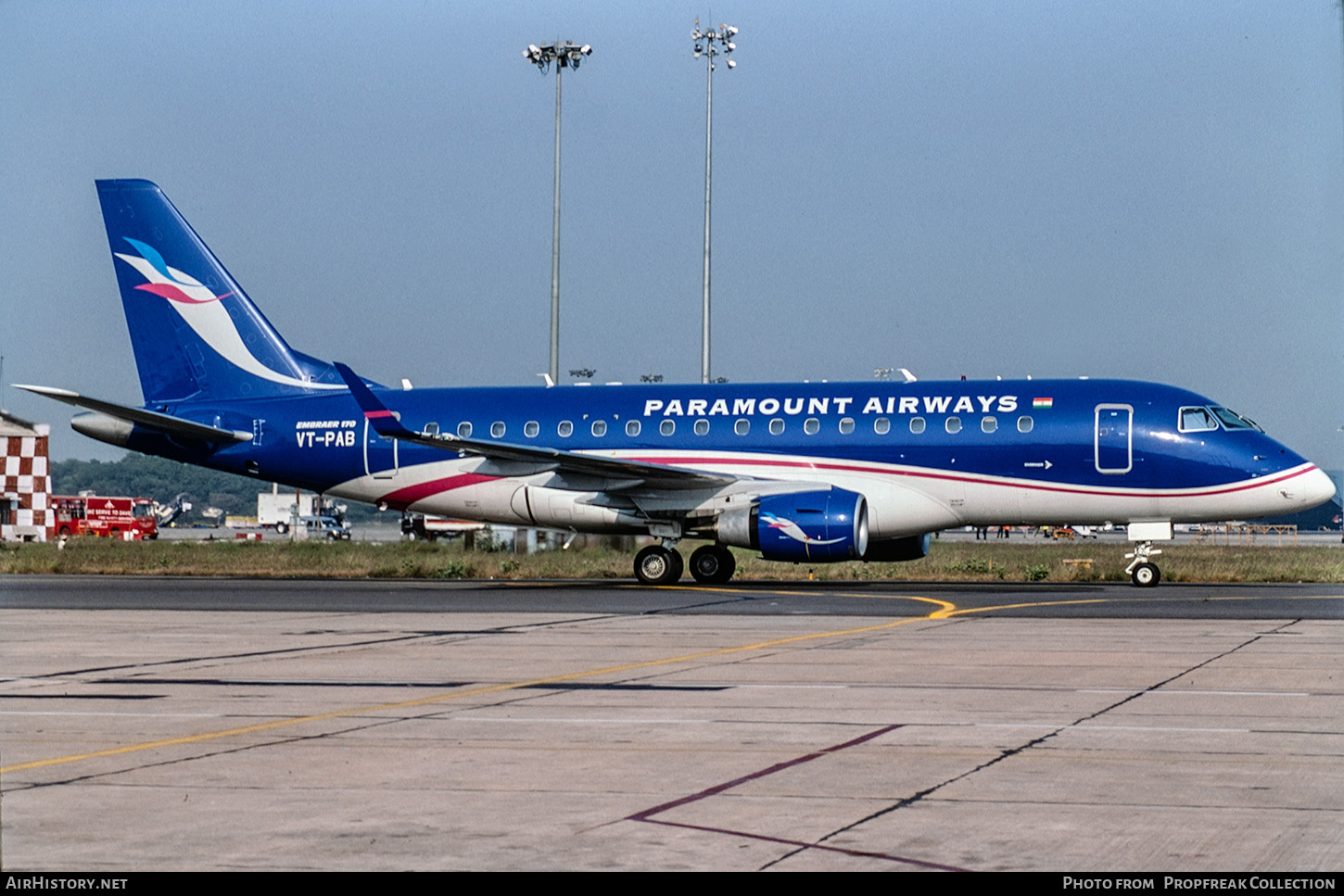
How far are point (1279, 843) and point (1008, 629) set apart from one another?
1250cm

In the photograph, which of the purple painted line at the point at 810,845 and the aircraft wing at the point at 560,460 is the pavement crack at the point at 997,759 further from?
the aircraft wing at the point at 560,460

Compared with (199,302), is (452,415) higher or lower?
lower

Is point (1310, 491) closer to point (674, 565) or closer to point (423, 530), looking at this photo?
point (674, 565)

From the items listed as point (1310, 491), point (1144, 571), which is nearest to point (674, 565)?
point (1144, 571)

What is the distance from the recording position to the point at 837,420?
30.7 metres

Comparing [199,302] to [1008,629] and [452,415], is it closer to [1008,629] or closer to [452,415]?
[452,415]

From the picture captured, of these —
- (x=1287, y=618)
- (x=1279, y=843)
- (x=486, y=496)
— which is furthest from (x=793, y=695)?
(x=486, y=496)

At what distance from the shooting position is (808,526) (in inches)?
1129

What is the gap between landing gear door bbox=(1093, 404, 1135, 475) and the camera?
29.2 metres

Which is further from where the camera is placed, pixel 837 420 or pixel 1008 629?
pixel 837 420

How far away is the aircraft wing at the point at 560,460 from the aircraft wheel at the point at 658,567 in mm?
1536

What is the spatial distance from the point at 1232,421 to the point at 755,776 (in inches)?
917

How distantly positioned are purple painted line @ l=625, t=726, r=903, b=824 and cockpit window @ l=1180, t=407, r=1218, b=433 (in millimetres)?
20340

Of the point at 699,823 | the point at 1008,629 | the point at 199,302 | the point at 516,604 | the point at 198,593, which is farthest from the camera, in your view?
the point at 199,302
